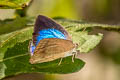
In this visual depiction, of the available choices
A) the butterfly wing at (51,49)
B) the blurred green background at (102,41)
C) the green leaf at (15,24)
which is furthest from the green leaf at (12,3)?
the blurred green background at (102,41)

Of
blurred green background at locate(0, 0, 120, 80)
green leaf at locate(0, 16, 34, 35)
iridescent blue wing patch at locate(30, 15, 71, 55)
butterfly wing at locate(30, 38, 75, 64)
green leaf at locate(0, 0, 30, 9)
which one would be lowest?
blurred green background at locate(0, 0, 120, 80)

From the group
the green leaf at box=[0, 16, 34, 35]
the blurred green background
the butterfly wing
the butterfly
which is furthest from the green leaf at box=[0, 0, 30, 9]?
the blurred green background

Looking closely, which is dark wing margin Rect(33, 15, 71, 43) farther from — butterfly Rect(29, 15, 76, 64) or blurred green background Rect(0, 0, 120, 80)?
blurred green background Rect(0, 0, 120, 80)

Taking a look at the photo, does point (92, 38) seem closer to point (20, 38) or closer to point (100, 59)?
point (20, 38)

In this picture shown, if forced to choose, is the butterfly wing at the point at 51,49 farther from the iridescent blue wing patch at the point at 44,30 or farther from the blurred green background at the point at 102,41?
the blurred green background at the point at 102,41

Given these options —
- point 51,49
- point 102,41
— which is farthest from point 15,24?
point 102,41

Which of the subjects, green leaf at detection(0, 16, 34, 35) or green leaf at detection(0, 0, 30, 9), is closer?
green leaf at detection(0, 0, 30, 9)

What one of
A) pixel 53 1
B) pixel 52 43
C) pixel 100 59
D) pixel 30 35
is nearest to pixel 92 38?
pixel 52 43

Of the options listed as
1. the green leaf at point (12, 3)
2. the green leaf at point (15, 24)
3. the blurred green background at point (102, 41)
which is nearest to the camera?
the green leaf at point (12, 3)
